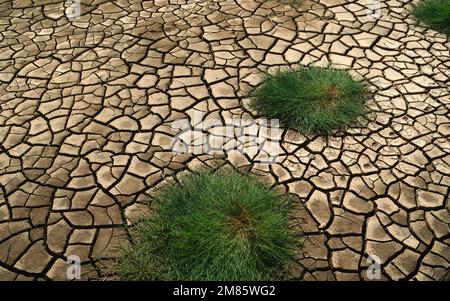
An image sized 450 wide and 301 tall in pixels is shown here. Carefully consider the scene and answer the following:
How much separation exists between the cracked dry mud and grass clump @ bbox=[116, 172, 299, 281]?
19cm

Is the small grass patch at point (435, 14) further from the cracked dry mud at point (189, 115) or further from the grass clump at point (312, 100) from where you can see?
the grass clump at point (312, 100)

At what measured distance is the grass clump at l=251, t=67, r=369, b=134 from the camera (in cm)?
371

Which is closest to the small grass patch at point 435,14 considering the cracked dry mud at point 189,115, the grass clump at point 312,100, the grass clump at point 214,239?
the cracked dry mud at point 189,115

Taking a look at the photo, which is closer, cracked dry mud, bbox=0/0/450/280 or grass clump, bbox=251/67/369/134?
cracked dry mud, bbox=0/0/450/280

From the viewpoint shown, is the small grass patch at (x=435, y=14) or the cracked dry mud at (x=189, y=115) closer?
the cracked dry mud at (x=189, y=115)

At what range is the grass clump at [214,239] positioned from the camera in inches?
103

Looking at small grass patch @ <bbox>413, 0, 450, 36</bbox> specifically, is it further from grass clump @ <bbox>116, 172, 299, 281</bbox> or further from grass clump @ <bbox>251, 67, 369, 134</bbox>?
grass clump @ <bbox>116, 172, 299, 281</bbox>

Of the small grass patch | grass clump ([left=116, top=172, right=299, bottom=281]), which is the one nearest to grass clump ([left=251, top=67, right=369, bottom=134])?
grass clump ([left=116, top=172, right=299, bottom=281])

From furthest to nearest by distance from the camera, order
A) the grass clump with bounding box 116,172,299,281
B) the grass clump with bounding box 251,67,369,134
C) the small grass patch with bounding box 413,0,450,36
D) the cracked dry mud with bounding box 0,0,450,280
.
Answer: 1. the small grass patch with bounding box 413,0,450,36
2. the grass clump with bounding box 251,67,369,134
3. the cracked dry mud with bounding box 0,0,450,280
4. the grass clump with bounding box 116,172,299,281

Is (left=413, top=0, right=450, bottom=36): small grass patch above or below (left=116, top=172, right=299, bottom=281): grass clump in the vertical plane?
above

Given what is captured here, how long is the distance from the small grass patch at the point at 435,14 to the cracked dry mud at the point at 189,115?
0.14 m

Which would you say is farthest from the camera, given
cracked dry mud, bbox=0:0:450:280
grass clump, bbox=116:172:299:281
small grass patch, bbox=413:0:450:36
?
small grass patch, bbox=413:0:450:36
